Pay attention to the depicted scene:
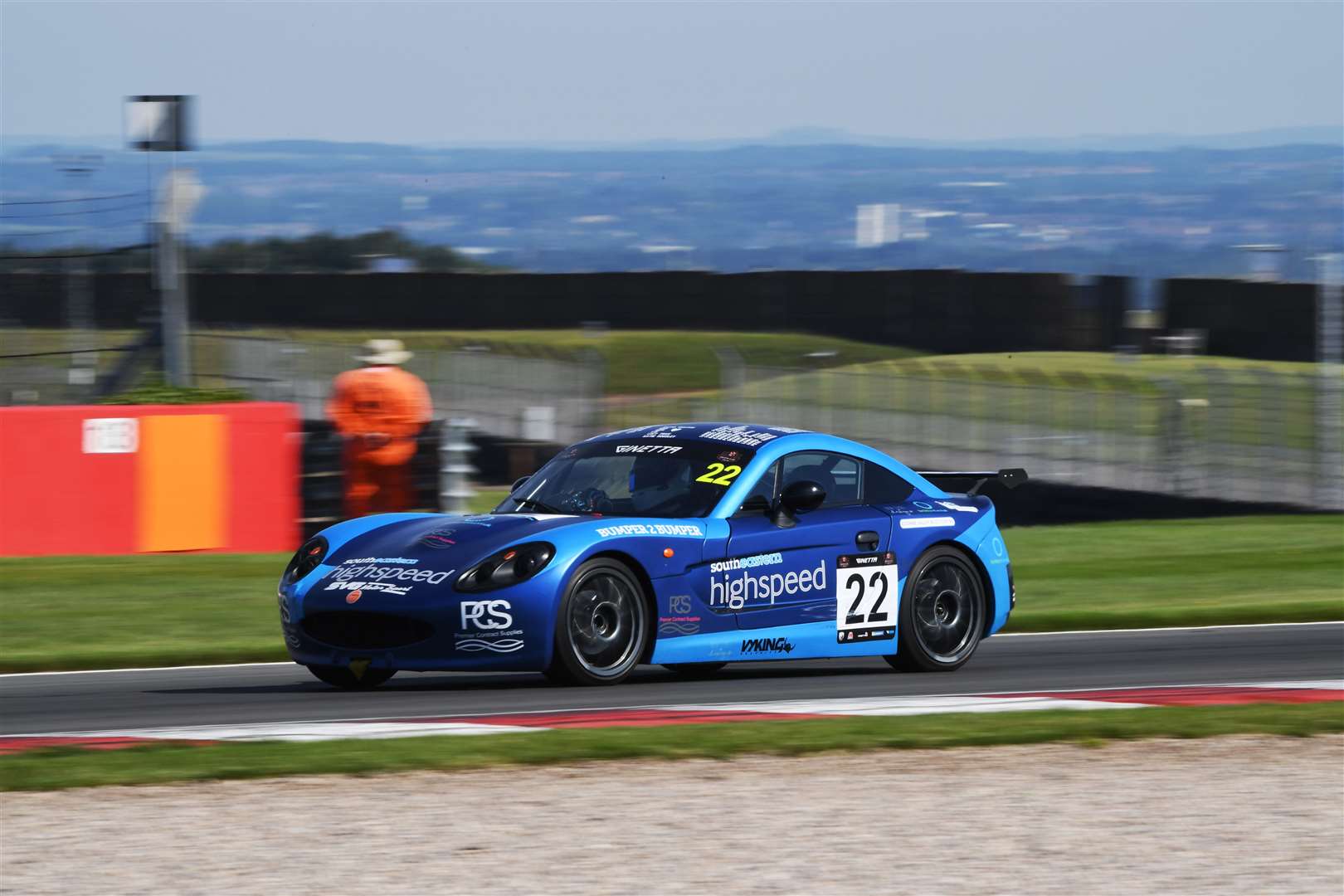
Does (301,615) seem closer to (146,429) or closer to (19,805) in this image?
(19,805)

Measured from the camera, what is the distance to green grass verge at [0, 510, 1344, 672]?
1208 cm

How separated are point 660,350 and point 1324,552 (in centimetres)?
2265

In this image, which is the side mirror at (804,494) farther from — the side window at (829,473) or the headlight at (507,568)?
the headlight at (507,568)

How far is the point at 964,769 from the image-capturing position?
755 cm

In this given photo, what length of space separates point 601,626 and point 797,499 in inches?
47.8

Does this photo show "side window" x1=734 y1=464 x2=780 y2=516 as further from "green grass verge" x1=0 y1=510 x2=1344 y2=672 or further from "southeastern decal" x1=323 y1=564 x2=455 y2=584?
"green grass verge" x1=0 y1=510 x2=1344 y2=672

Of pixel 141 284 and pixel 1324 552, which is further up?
pixel 141 284

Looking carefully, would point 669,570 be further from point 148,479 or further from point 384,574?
point 148,479

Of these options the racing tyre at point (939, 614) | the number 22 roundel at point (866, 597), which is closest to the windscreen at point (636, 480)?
the number 22 roundel at point (866, 597)

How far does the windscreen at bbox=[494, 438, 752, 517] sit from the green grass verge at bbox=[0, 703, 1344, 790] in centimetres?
180

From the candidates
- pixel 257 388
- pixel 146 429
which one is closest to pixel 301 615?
pixel 146 429

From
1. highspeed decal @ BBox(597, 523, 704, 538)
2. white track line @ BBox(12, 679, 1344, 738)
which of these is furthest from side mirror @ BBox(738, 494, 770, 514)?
white track line @ BBox(12, 679, 1344, 738)

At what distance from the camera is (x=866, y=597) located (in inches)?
406

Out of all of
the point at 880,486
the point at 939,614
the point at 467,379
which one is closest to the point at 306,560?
the point at 880,486
